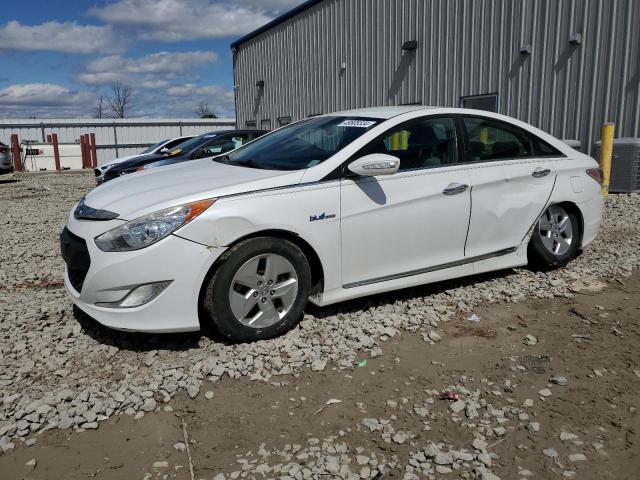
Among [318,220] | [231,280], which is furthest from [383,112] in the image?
[231,280]

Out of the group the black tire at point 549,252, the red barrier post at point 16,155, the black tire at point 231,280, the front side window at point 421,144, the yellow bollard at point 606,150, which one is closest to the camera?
the black tire at point 231,280

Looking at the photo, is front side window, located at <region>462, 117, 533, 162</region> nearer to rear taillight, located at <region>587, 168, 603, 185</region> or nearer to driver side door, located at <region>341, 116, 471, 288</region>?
driver side door, located at <region>341, 116, 471, 288</region>

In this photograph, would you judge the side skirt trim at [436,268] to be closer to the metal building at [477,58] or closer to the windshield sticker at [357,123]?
the windshield sticker at [357,123]

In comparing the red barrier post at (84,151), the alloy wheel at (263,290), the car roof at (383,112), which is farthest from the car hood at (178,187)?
the red barrier post at (84,151)

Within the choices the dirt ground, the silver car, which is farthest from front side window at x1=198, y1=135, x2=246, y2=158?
the silver car

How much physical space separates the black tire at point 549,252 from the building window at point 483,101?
7.28m

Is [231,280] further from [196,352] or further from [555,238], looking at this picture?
[555,238]

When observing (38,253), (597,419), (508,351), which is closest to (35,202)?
(38,253)

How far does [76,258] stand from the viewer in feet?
11.6

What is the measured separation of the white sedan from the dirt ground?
59 centimetres

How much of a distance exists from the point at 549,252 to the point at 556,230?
0.74ft

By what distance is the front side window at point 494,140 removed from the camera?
4555mm

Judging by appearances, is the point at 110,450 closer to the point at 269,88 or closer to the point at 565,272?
the point at 565,272

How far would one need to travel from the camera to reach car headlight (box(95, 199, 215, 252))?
10.9 ft
